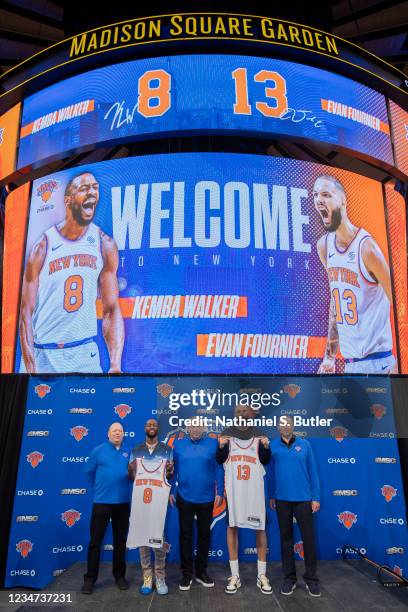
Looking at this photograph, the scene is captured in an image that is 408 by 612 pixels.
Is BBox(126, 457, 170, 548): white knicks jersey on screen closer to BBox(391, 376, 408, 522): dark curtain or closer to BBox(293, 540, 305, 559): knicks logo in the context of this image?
BBox(293, 540, 305, 559): knicks logo

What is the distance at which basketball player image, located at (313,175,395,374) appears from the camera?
8.51m

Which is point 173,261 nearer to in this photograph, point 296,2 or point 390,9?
point 296,2

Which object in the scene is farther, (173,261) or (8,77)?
(8,77)

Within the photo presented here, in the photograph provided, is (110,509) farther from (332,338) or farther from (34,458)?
(332,338)

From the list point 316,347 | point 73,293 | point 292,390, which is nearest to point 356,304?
point 316,347

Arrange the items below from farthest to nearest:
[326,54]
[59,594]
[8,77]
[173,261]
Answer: [8,77], [326,54], [173,261], [59,594]

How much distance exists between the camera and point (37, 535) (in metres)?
6.35

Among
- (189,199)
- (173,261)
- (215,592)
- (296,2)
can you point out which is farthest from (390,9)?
(215,592)

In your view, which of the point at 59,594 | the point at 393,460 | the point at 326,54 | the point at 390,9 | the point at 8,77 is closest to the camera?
the point at 59,594

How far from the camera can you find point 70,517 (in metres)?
6.50

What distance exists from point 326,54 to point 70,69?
568 centimetres

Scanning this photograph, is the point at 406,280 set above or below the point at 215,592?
above

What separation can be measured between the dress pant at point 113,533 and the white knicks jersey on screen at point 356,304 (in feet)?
16.7
